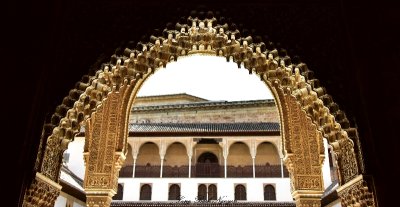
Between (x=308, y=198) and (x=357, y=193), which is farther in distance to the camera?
(x=308, y=198)

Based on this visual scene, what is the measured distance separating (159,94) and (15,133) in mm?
26667

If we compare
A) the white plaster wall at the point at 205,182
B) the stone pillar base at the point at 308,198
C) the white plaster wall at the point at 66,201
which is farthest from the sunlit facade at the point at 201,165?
the stone pillar base at the point at 308,198

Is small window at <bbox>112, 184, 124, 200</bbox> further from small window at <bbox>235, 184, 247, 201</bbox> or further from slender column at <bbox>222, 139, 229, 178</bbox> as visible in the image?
small window at <bbox>235, 184, 247, 201</bbox>

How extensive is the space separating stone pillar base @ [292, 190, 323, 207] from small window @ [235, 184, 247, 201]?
1399 cm

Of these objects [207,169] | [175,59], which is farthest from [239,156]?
[175,59]

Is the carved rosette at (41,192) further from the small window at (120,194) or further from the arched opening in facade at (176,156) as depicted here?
the arched opening in facade at (176,156)

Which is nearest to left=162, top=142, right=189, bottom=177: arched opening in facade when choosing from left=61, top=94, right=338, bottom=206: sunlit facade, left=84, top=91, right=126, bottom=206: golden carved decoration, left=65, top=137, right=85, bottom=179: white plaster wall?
left=61, top=94, right=338, bottom=206: sunlit facade

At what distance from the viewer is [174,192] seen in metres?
21.6

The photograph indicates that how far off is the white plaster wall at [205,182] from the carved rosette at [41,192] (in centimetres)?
1654

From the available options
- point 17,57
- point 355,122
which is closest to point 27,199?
point 17,57

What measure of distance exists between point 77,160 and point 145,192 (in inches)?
158

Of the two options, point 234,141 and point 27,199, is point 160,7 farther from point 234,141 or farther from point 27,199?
point 234,141

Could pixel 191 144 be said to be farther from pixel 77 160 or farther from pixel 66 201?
pixel 66 201

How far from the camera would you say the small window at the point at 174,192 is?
21.4 metres
